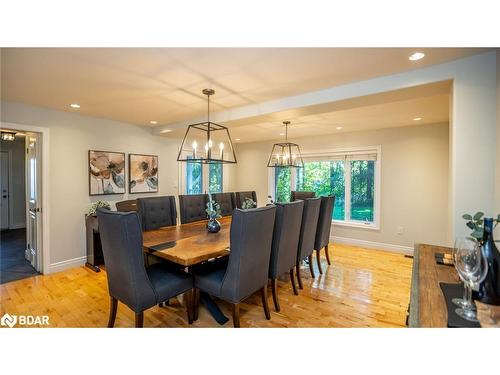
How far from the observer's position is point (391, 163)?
4.33 metres

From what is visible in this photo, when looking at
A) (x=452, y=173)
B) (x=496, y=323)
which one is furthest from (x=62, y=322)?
(x=452, y=173)

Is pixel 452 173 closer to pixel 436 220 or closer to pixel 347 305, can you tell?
pixel 347 305

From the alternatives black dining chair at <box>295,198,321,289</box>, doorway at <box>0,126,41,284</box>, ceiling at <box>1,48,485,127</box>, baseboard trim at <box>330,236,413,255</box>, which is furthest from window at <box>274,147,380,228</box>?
doorway at <box>0,126,41,284</box>

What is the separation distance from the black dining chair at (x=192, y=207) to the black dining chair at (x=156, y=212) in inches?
6.1

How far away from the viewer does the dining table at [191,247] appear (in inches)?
72.2

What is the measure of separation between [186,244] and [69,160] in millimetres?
2653

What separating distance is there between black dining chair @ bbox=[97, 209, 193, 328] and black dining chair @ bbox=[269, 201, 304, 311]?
941 millimetres

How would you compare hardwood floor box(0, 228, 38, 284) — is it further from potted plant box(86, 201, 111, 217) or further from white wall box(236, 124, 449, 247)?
white wall box(236, 124, 449, 247)

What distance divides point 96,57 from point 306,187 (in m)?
4.54

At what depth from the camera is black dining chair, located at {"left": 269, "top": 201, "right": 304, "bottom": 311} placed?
2244mm

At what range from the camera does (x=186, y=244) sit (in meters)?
2.13

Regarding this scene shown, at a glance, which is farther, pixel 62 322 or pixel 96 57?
pixel 62 322

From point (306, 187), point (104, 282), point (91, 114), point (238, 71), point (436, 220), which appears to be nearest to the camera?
point (238, 71)

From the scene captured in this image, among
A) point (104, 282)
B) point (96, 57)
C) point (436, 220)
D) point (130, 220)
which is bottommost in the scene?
point (104, 282)
